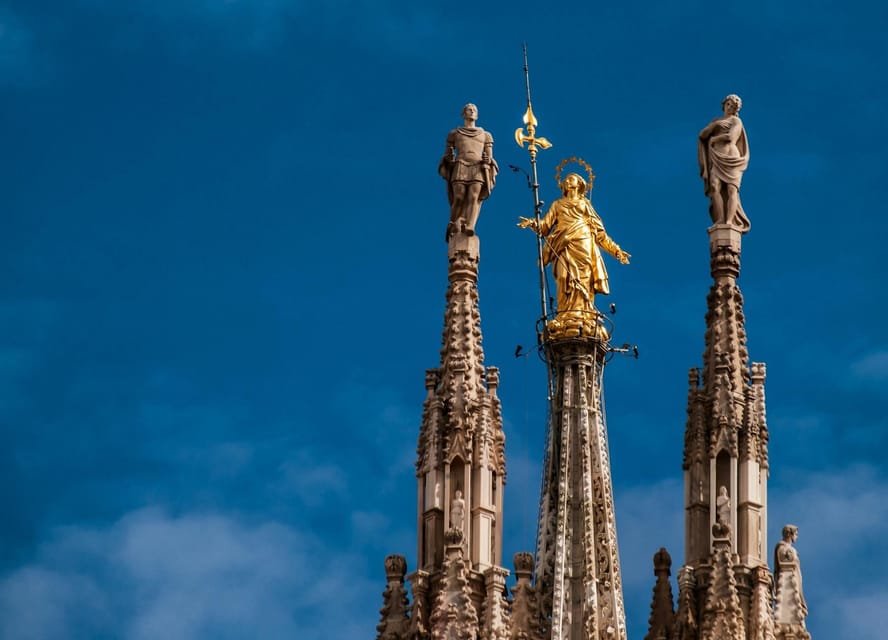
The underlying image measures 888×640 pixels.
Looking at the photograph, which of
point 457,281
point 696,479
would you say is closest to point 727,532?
point 696,479

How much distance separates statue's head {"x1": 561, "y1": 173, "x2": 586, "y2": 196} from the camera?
8212 cm

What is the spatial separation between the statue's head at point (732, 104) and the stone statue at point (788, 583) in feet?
27.1

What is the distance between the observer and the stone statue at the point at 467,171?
7894cm

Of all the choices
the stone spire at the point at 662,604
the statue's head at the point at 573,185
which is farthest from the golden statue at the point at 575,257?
the stone spire at the point at 662,604

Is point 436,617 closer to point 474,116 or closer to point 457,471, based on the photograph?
point 457,471

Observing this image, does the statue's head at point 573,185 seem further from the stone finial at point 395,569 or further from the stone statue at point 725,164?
the stone finial at point 395,569

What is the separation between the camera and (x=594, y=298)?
8181cm

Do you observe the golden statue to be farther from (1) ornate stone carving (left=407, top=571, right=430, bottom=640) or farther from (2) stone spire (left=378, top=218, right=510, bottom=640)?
(1) ornate stone carving (left=407, top=571, right=430, bottom=640)

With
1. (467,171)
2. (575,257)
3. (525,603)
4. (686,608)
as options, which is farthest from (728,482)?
(467,171)

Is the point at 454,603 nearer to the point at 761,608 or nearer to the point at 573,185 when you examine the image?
the point at 761,608

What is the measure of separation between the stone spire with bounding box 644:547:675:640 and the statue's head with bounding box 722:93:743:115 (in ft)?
27.8

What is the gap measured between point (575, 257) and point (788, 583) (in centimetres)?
770

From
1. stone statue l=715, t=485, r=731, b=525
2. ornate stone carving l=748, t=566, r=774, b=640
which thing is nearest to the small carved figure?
stone statue l=715, t=485, r=731, b=525

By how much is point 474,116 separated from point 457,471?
694cm
